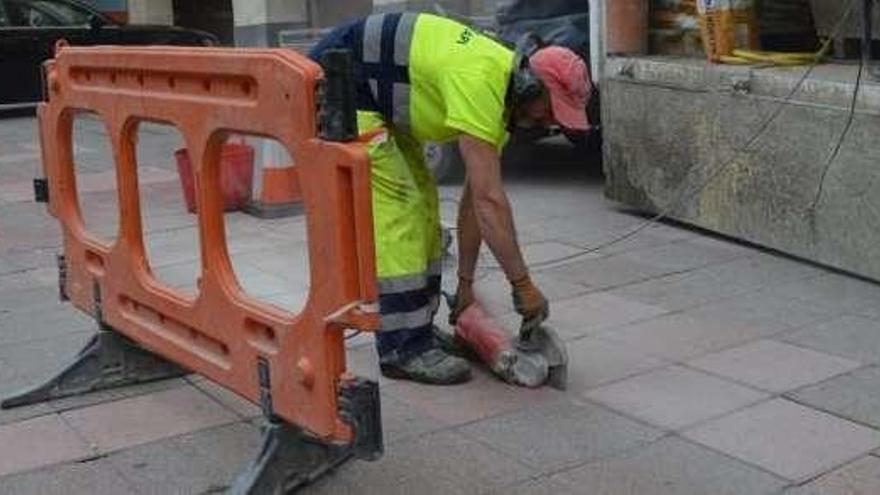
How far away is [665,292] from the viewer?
5.74 m

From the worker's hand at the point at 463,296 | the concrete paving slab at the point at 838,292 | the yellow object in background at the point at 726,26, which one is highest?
the yellow object in background at the point at 726,26

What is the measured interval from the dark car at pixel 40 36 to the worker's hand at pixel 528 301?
11.3 meters

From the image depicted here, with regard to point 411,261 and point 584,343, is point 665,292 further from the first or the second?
point 411,261

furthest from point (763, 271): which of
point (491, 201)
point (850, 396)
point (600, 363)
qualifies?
point (491, 201)

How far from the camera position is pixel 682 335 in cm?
508

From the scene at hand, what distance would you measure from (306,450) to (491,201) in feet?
3.65

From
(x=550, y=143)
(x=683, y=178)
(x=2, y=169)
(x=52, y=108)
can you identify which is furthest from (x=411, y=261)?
(x=2, y=169)

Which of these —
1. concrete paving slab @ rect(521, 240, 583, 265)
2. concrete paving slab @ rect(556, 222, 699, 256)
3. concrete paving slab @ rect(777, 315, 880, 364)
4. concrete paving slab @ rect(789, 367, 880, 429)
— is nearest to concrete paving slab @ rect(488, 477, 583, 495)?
concrete paving slab @ rect(789, 367, 880, 429)

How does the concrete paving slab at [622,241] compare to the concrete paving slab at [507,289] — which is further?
the concrete paving slab at [622,241]

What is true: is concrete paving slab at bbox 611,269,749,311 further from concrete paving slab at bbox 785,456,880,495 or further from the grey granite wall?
Result: concrete paving slab at bbox 785,456,880,495

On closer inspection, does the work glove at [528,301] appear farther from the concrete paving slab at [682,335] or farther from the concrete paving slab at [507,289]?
the concrete paving slab at [507,289]

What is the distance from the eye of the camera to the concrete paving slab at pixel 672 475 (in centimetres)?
362

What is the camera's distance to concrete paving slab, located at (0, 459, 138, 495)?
149 inches

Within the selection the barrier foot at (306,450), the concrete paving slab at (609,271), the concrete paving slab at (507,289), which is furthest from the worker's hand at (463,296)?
the barrier foot at (306,450)
